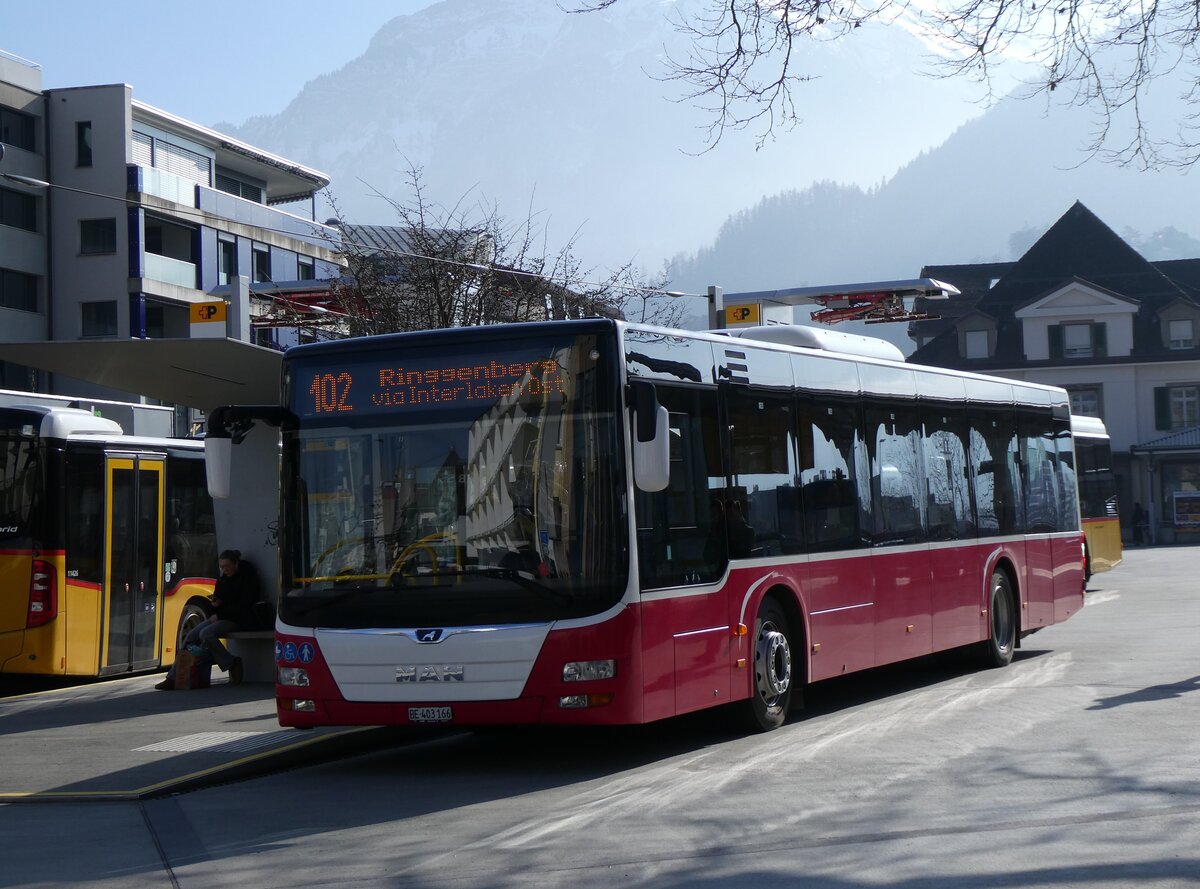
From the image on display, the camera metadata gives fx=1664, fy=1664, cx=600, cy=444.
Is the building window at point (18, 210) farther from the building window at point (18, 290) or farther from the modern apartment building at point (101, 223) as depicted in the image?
the building window at point (18, 290)

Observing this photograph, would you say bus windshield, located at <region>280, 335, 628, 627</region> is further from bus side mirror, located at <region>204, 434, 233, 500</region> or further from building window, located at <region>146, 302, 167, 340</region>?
building window, located at <region>146, 302, 167, 340</region>

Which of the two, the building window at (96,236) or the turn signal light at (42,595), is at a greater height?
the building window at (96,236)

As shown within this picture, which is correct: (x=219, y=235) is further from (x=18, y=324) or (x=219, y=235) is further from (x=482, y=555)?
(x=482, y=555)

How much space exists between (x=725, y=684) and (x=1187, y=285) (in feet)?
240

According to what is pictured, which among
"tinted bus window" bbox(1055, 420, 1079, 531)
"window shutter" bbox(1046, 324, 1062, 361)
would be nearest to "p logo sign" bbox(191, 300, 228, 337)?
"tinted bus window" bbox(1055, 420, 1079, 531)

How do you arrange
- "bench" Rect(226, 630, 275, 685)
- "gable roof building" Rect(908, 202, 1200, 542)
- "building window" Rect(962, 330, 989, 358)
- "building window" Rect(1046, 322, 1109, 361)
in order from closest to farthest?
"bench" Rect(226, 630, 275, 685)
"gable roof building" Rect(908, 202, 1200, 542)
"building window" Rect(1046, 322, 1109, 361)
"building window" Rect(962, 330, 989, 358)

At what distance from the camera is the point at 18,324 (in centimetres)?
5156

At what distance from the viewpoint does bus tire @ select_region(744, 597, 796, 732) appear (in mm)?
11977

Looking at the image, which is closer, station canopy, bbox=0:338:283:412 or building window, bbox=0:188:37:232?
station canopy, bbox=0:338:283:412

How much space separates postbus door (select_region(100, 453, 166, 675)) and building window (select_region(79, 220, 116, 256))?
34126mm

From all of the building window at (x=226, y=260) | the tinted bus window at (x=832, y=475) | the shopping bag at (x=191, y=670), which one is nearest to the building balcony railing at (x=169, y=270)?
the building window at (x=226, y=260)

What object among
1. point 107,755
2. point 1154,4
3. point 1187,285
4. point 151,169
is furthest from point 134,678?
point 1187,285

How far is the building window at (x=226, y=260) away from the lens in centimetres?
5450

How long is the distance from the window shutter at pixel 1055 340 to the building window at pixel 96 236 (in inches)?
1618
